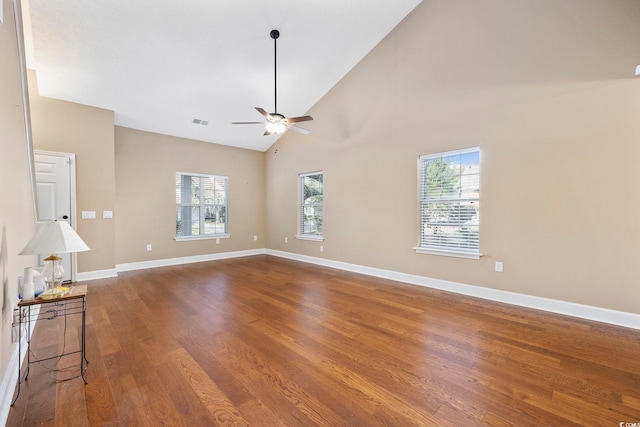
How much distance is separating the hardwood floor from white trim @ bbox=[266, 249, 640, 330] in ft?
0.52

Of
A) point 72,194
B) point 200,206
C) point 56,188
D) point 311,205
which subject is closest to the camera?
point 56,188

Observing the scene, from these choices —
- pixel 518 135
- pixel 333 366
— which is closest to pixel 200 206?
pixel 333 366

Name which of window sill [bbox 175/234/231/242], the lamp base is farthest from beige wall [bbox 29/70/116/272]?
the lamp base

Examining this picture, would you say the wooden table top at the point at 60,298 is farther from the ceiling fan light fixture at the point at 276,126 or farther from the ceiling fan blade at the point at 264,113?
the ceiling fan light fixture at the point at 276,126

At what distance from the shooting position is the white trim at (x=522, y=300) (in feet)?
9.66

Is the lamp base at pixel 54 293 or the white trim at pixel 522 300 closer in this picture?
the lamp base at pixel 54 293

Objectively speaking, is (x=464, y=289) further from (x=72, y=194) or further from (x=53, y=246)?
(x=72, y=194)

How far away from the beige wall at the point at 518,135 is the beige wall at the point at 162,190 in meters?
3.39

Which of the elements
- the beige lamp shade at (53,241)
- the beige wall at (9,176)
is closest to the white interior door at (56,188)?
the beige wall at (9,176)

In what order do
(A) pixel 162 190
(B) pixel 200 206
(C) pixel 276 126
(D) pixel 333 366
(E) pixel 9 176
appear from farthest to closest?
(B) pixel 200 206 < (A) pixel 162 190 < (C) pixel 276 126 < (D) pixel 333 366 < (E) pixel 9 176

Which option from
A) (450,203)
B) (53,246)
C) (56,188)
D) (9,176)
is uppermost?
(56,188)

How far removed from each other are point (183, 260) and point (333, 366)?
5265mm

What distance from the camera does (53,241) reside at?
188 centimetres

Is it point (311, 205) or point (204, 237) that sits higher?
point (311, 205)
